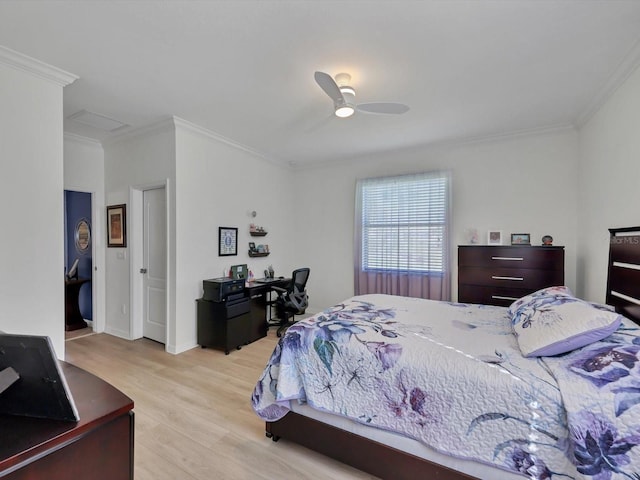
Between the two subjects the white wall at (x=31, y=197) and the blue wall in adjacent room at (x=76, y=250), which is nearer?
the white wall at (x=31, y=197)

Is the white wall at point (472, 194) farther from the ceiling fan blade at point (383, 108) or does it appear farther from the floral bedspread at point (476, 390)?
the floral bedspread at point (476, 390)

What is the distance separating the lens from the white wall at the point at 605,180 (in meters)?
2.27

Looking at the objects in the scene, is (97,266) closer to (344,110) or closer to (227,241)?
(227,241)

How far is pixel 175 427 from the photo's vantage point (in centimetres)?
216

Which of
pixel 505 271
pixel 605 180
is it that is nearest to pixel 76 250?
pixel 505 271

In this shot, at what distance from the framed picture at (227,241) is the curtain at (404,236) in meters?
1.86

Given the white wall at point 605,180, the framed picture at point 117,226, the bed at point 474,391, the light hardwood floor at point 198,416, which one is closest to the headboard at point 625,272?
the bed at point 474,391

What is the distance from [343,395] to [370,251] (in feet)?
10.3

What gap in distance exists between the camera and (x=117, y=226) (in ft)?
13.0

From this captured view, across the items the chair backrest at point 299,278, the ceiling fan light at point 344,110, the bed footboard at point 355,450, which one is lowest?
the bed footboard at point 355,450

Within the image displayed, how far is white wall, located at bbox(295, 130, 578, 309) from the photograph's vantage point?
357 centimetres

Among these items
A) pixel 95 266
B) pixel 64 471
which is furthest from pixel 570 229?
pixel 95 266

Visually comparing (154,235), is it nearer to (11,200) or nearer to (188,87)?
(11,200)

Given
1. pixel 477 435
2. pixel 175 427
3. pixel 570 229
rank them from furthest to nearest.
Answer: pixel 570 229, pixel 175 427, pixel 477 435
